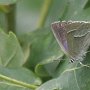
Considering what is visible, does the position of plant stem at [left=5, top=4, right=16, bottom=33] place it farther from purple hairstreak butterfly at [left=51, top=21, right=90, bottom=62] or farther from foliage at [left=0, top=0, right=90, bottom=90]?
purple hairstreak butterfly at [left=51, top=21, right=90, bottom=62]

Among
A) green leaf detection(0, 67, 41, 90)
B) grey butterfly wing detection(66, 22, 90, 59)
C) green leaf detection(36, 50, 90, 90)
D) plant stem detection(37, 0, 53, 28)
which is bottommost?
plant stem detection(37, 0, 53, 28)

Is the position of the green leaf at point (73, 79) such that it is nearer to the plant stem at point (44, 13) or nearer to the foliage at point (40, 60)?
the foliage at point (40, 60)

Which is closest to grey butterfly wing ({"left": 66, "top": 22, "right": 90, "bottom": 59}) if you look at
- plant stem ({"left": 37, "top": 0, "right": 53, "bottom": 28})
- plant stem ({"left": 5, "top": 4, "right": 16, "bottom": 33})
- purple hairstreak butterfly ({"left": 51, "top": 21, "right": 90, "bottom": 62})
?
A: purple hairstreak butterfly ({"left": 51, "top": 21, "right": 90, "bottom": 62})

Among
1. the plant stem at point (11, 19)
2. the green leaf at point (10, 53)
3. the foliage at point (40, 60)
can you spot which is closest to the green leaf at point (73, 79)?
the foliage at point (40, 60)

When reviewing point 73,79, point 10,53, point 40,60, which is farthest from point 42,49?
point 73,79

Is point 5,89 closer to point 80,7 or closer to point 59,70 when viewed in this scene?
point 59,70

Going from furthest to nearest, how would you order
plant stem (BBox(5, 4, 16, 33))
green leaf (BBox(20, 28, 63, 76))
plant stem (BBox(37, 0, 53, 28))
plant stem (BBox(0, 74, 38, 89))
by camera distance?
plant stem (BBox(37, 0, 53, 28)), plant stem (BBox(5, 4, 16, 33)), green leaf (BBox(20, 28, 63, 76)), plant stem (BBox(0, 74, 38, 89))
